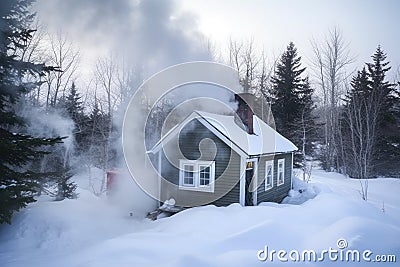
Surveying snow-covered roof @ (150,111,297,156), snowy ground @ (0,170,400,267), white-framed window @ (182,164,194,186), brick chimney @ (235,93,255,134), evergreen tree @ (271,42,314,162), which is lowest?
snowy ground @ (0,170,400,267)

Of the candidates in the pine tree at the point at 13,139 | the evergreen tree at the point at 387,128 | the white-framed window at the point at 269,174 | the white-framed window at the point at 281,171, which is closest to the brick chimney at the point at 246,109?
the white-framed window at the point at 269,174

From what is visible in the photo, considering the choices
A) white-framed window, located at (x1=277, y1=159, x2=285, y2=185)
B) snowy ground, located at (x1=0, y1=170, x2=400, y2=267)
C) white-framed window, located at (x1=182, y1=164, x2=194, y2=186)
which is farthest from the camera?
white-framed window, located at (x1=277, y1=159, x2=285, y2=185)

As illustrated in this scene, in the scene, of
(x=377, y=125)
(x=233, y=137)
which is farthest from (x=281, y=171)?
(x=377, y=125)

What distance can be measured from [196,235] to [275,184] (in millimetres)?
6887

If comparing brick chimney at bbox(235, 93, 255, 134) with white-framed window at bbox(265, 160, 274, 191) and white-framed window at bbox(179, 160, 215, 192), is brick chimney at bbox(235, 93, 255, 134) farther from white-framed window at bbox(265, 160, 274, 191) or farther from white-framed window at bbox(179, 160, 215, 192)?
white-framed window at bbox(179, 160, 215, 192)

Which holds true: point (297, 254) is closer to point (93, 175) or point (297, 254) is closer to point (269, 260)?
point (269, 260)

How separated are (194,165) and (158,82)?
13.6ft

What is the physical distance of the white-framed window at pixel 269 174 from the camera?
1092 cm

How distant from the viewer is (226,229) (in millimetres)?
5953

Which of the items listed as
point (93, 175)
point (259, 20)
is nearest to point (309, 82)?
point (259, 20)

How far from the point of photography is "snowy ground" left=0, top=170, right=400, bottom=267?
4574mm

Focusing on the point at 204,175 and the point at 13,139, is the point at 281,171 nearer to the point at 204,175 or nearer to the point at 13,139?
the point at 204,175

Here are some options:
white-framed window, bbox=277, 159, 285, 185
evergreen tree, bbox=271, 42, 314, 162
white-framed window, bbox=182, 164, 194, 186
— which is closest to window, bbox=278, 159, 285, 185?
white-framed window, bbox=277, 159, 285, 185

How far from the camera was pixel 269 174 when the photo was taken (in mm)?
11242
